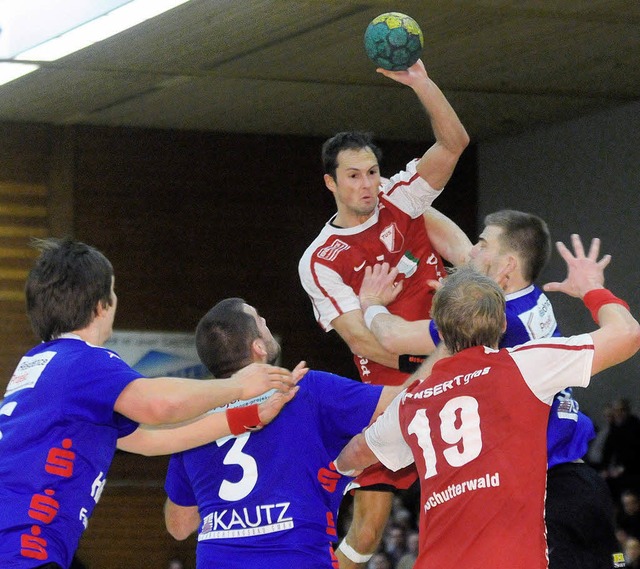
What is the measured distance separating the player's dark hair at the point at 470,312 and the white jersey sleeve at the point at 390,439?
1.25 feet

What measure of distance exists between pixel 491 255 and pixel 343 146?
5.77 feet

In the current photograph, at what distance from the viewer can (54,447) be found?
175 inches

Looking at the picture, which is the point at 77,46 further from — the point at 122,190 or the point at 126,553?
the point at 126,553

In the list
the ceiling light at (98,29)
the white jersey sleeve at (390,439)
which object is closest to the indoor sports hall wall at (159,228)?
the ceiling light at (98,29)

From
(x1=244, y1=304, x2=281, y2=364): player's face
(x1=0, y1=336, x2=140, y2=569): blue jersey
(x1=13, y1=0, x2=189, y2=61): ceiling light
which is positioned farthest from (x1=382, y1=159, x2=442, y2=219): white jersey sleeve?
(x1=13, y1=0, x2=189, y2=61): ceiling light

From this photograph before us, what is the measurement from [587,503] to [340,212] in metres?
2.44

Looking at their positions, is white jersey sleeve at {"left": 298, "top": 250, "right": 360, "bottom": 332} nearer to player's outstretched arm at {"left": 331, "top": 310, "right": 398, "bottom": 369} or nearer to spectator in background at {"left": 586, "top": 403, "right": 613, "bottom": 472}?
player's outstretched arm at {"left": 331, "top": 310, "right": 398, "bottom": 369}

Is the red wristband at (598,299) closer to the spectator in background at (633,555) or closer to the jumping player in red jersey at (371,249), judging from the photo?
the jumping player in red jersey at (371,249)

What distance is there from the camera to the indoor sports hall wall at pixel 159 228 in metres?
16.2

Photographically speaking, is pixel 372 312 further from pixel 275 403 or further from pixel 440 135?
pixel 275 403

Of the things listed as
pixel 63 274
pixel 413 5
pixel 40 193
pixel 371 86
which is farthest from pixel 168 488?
pixel 40 193

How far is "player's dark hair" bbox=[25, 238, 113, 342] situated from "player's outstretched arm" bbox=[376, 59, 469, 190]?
2.31 metres

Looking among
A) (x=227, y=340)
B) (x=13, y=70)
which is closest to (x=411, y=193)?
(x=227, y=340)

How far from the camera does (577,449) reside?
18.7 feet
